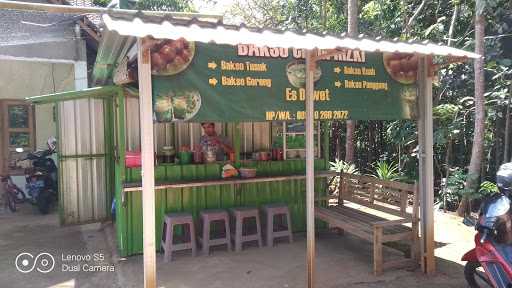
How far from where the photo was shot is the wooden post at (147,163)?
345 cm

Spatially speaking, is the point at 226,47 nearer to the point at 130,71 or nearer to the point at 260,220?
the point at 130,71

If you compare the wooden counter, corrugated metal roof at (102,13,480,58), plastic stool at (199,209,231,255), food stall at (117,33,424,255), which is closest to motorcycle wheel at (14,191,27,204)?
food stall at (117,33,424,255)

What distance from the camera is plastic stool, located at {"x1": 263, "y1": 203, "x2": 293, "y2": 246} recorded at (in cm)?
570

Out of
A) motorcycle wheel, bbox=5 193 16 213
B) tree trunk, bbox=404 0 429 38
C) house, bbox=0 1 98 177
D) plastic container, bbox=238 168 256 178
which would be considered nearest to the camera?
plastic container, bbox=238 168 256 178

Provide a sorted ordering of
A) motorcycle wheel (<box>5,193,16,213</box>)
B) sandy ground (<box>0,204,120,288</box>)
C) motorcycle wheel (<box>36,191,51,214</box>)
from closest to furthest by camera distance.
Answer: sandy ground (<box>0,204,120,288</box>) < motorcycle wheel (<box>36,191,51,214</box>) < motorcycle wheel (<box>5,193,16,213</box>)

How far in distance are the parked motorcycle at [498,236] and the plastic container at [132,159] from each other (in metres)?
3.87

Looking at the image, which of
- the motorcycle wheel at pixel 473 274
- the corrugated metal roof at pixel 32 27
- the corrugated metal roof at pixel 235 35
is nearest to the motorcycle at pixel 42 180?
the corrugated metal roof at pixel 32 27

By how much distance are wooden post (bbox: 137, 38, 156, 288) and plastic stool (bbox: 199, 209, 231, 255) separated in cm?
188

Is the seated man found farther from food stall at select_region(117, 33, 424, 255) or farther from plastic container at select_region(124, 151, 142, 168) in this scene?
plastic container at select_region(124, 151, 142, 168)

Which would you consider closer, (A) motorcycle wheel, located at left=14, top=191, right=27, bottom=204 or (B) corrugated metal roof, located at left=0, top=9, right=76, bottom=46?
(B) corrugated metal roof, located at left=0, top=9, right=76, bottom=46

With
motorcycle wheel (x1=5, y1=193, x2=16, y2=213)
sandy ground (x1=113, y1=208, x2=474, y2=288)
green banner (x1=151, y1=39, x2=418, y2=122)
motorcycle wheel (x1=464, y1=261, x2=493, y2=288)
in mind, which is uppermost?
green banner (x1=151, y1=39, x2=418, y2=122)

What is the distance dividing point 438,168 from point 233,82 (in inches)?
233

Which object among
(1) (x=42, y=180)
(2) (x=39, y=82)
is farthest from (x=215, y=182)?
(2) (x=39, y=82)

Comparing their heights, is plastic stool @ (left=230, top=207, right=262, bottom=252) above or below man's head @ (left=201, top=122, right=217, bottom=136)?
below
